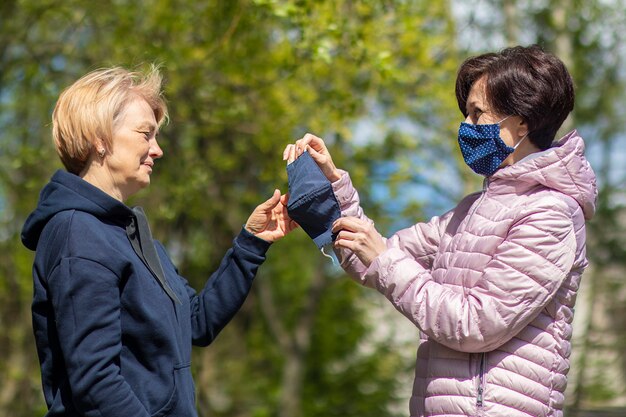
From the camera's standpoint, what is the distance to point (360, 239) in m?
2.55

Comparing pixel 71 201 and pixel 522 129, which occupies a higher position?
pixel 522 129

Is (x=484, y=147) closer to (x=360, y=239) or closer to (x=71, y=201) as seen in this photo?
(x=360, y=239)

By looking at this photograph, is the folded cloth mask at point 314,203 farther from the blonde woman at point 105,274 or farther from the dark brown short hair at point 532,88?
the dark brown short hair at point 532,88

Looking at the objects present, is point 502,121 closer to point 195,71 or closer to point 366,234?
point 366,234

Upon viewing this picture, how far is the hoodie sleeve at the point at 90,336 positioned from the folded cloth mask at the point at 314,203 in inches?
27.9

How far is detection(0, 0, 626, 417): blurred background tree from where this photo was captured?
6531 mm

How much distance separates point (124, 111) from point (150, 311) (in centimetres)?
53

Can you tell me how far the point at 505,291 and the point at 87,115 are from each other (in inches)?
46.3

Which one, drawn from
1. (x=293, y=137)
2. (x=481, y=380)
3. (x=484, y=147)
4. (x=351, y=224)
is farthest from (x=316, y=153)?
(x=293, y=137)

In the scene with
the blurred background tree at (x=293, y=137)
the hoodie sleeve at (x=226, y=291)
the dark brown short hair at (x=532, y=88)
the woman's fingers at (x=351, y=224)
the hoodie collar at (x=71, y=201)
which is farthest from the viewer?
the blurred background tree at (x=293, y=137)

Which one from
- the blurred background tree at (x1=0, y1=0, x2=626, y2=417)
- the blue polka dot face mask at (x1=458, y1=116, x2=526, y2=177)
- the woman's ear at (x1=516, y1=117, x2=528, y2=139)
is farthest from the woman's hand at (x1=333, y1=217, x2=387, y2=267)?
the blurred background tree at (x1=0, y1=0, x2=626, y2=417)

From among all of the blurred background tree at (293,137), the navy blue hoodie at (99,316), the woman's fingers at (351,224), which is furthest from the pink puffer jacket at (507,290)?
the blurred background tree at (293,137)

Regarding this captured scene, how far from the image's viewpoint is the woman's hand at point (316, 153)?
2.76 meters

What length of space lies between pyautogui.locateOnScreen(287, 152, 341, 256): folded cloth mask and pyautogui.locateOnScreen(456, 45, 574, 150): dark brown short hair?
549mm
